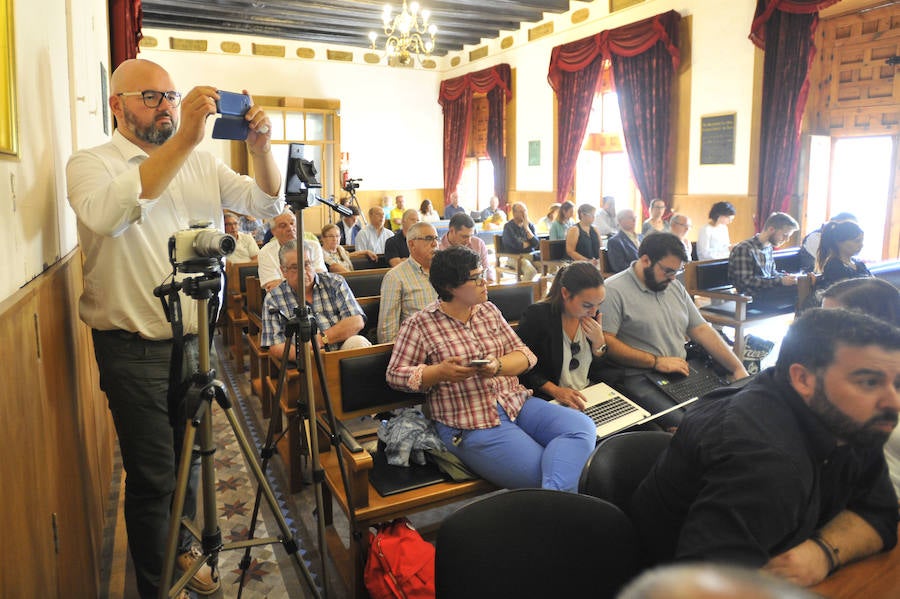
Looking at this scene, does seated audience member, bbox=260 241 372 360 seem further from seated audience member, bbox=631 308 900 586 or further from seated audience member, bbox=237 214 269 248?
seated audience member, bbox=237 214 269 248

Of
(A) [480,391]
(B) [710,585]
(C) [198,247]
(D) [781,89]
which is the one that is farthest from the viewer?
(D) [781,89]

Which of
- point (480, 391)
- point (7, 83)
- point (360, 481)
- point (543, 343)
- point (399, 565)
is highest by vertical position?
point (7, 83)

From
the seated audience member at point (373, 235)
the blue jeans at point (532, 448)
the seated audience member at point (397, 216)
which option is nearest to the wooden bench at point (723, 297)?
the blue jeans at point (532, 448)

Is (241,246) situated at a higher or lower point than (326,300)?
higher

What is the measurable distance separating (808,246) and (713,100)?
2.97m

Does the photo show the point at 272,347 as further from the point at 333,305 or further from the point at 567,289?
the point at 567,289

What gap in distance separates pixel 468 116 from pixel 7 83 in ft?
40.3

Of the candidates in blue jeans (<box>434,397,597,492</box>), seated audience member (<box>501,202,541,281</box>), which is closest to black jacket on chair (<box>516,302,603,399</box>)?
blue jeans (<box>434,397,597,492</box>)

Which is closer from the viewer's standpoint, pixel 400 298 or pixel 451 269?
pixel 451 269

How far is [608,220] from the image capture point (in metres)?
9.05

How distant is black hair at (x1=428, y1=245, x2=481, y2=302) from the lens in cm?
255

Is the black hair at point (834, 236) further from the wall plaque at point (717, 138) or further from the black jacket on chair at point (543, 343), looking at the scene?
the wall plaque at point (717, 138)

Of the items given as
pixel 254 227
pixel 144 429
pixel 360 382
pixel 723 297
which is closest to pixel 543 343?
pixel 360 382

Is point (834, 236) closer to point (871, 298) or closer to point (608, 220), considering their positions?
point (871, 298)
